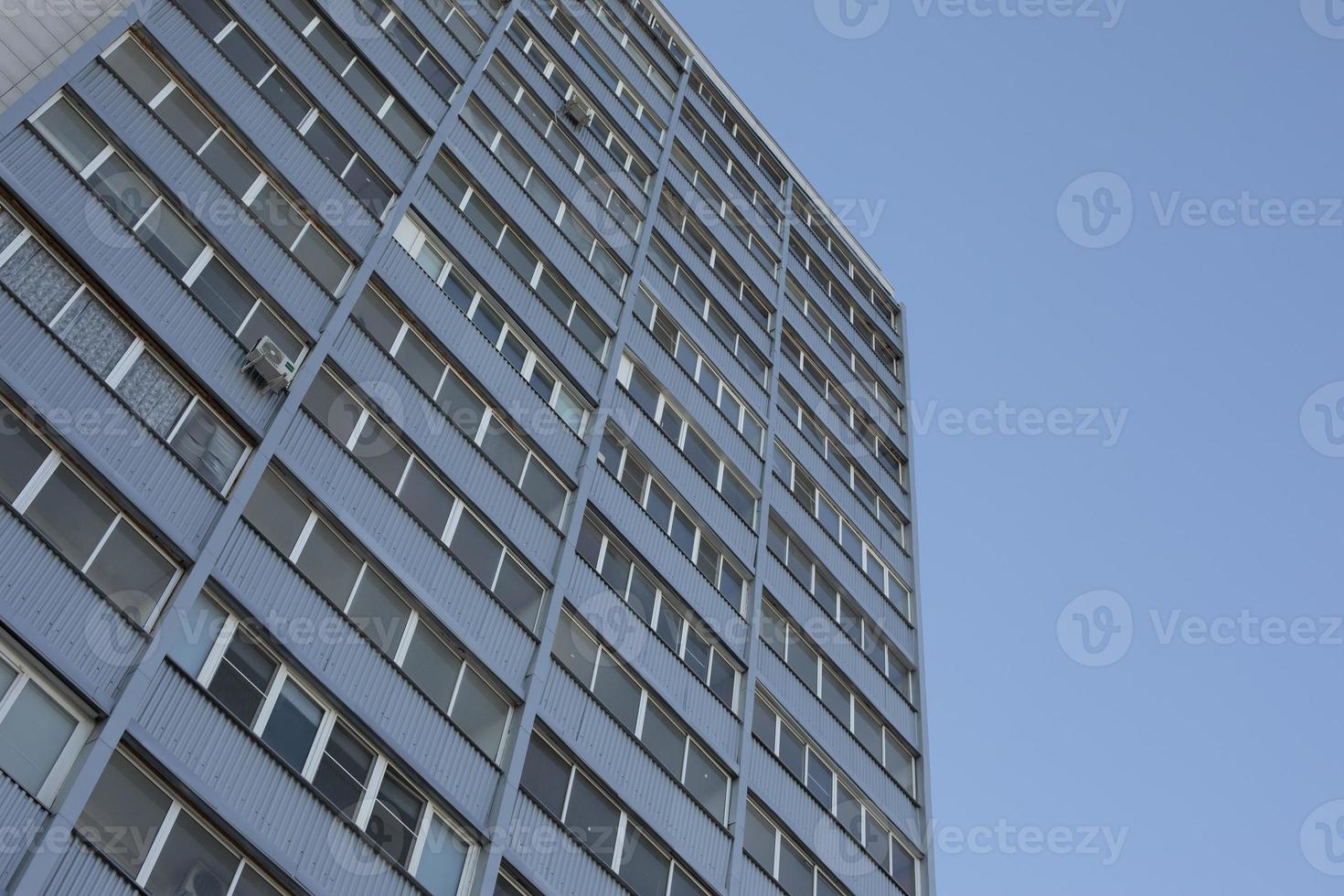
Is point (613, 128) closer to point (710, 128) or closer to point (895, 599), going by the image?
point (710, 128)

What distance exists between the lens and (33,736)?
52.5 feet

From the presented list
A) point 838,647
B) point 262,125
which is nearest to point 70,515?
point 262,125

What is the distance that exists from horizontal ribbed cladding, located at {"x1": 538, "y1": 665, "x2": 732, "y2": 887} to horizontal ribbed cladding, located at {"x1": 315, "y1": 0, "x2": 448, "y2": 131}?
1251cm

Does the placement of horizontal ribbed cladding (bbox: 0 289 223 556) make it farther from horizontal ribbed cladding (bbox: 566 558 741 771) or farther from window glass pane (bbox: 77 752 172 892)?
horizontal ribbed cladding (bbox: 566 558 741 771)

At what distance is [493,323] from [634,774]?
30.2ft

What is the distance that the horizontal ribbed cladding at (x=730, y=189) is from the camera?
40.6 meters

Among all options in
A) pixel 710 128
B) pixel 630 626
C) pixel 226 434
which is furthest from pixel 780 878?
pixel 710 128

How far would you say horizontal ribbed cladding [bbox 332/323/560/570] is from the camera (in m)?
23.7

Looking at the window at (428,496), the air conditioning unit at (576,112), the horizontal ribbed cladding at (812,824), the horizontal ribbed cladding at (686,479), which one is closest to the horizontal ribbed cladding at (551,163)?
the air conditioning unit at (576,112)

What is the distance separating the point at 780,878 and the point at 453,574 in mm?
8888

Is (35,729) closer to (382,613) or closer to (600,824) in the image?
Result: (382,613)

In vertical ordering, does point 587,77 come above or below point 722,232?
above

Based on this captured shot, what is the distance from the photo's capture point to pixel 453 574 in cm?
2291

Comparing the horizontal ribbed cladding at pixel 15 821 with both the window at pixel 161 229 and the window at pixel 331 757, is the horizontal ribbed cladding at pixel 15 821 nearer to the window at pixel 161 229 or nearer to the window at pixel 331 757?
the window at pixel 331 757
